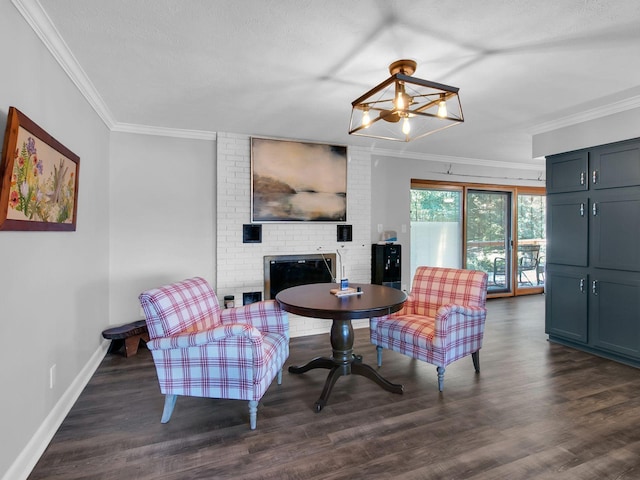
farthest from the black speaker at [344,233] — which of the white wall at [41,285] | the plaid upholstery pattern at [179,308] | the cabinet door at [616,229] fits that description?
the white wall at [41,285]

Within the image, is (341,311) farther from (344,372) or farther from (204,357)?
(204,357)

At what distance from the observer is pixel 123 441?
204 cm

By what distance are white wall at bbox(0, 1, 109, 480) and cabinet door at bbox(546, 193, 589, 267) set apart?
446 centimetres

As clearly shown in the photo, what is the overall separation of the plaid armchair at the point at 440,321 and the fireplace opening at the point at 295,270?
4.40ft

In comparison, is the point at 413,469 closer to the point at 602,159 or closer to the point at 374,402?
the point at 374,402

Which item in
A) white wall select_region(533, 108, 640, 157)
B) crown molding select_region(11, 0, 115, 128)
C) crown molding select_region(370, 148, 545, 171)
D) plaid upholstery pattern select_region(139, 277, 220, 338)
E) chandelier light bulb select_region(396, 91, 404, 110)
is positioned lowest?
plaid upholstery pattern select_region(139, 277, 220, 338)

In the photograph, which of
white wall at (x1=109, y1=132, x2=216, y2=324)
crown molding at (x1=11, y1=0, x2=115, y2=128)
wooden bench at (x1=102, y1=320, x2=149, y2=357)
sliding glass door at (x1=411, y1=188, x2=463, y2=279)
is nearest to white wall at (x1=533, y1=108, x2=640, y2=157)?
sliding glass door at (x1=411, y1=188, x2=463, y2=279)

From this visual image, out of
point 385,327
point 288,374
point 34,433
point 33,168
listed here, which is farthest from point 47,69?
point 385,327

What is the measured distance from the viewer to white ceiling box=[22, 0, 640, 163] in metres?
1.80

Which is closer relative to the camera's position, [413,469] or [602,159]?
[413,469]

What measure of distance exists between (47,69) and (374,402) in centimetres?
295

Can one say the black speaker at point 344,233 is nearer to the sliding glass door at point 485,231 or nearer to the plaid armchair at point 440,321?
the sliding glass door at point 485,231

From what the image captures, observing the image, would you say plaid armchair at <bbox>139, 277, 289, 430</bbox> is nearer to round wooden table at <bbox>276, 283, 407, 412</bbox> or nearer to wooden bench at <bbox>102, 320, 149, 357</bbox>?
round wooden table at <bbox>276, 283, 407, 412</bbox>

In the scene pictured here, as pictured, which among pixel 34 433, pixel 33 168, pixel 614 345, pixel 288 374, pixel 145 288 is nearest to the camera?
pixel 33 168
